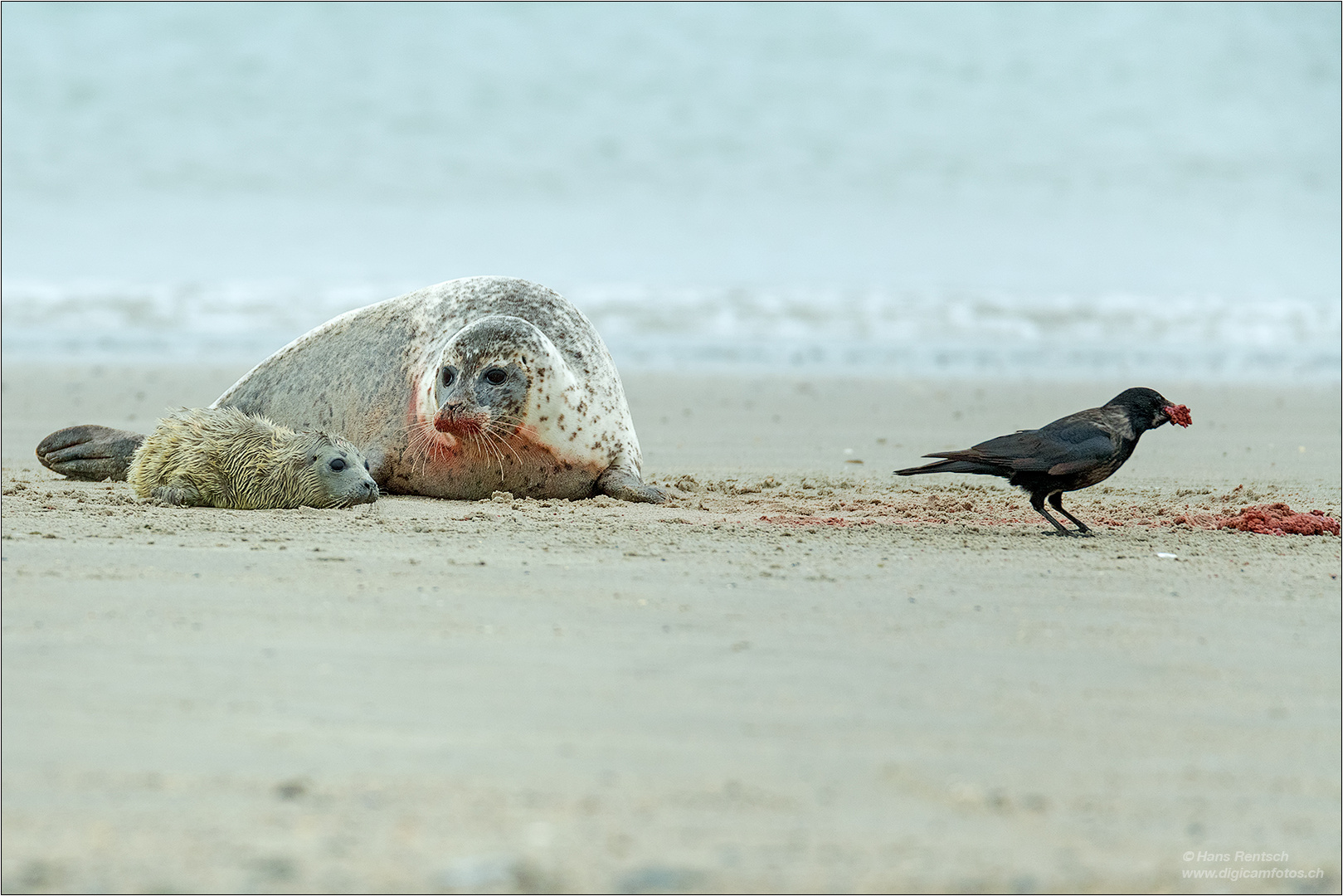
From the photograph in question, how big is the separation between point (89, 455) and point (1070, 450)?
4588 millimetres

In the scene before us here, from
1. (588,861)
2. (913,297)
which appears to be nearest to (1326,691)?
(588,861)

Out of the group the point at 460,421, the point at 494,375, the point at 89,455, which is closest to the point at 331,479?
the point at 460,421

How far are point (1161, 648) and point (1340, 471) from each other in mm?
4941

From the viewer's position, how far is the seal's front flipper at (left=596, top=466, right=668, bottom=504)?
241 inches

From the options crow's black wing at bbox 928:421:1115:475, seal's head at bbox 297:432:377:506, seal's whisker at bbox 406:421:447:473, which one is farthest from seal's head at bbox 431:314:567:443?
crow's black wing at bbox 928:421:1115:475

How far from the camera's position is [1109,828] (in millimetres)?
2250

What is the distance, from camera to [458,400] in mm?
5836

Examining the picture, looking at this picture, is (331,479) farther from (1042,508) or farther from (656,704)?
(656,704)

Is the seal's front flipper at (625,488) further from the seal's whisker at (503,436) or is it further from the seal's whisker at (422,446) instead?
the seal's whisker at (422,446)

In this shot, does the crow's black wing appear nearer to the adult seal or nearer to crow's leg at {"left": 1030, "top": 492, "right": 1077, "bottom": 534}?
crow's leg at {"left": 1030, "top": 492, "right": 1077, "bottom": 534}

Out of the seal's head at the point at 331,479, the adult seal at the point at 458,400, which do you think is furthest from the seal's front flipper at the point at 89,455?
the seal's head at the point at 331,479

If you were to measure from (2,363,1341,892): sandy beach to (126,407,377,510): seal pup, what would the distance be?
249 mm

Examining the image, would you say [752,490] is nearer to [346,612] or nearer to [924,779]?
[346,612]

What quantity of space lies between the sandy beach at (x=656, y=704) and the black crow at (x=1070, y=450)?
0.80ft
